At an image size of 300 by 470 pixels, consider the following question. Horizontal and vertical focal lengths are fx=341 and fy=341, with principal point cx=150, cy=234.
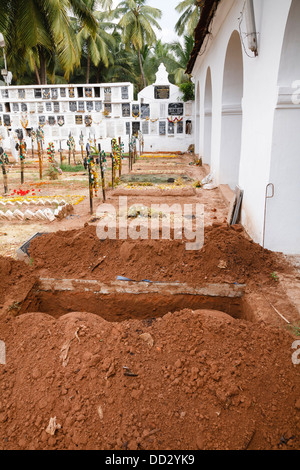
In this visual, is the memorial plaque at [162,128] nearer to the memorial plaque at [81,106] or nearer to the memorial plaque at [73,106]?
the memorial plaque at [81,106]

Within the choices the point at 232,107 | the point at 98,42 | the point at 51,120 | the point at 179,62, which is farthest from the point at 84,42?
the point at 232,107

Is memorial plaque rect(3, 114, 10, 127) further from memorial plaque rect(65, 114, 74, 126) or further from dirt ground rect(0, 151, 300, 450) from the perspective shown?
dirt ground rect(0, 151, 300, 450)

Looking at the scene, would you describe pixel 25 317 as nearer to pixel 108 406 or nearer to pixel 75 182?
pixel 108 406

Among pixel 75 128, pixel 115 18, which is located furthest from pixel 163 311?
pixel 115 18

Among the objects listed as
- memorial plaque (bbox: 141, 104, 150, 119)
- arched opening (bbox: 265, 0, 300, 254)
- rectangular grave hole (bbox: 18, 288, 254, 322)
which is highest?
memorial plaque (bbox: 141, 104, 150, 119)

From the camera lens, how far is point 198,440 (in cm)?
226

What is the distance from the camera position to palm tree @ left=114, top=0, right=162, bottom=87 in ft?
88.8

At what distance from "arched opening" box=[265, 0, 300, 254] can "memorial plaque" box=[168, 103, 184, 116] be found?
62.7 feet

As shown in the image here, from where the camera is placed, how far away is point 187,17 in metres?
26.0

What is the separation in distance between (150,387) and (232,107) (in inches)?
292

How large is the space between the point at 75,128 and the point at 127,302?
20462 mm

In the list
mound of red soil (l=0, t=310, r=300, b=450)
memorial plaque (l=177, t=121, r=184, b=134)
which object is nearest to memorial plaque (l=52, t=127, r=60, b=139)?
memorial plaque (l=177, t=121, r=184, b=134)

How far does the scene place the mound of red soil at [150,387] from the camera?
2.31 meters

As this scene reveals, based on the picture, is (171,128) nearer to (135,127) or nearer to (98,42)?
(135,127)
